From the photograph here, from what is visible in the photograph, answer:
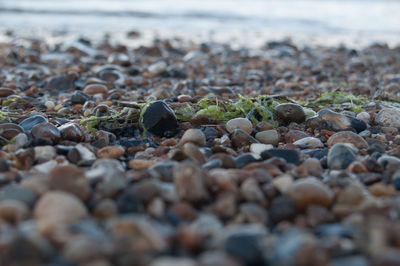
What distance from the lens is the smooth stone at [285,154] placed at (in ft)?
7.32

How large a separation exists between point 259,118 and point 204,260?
1.90m

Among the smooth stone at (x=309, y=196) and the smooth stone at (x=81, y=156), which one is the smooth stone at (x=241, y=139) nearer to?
the smooth stone at (x=81, y=156)

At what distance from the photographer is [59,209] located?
1.45m

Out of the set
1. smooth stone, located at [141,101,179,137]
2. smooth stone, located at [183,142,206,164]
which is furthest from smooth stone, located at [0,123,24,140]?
smooth stone, located at [183,142,206,164]

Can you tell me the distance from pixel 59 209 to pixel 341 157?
4.57 feet

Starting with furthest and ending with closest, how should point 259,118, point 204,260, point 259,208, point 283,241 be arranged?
point 259,118
point 259,208
point 283,241
point 204,260

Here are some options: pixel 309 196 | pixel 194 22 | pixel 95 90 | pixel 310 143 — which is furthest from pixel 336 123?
pixel 194 22

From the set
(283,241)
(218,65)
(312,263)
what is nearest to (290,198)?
(283,241)

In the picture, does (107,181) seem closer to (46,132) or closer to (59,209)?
(59,209)

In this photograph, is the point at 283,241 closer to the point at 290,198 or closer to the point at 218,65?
the point at 290,198

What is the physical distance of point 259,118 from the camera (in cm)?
303

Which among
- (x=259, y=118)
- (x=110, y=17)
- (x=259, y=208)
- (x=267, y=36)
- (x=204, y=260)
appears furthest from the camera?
(x=110, y=17)

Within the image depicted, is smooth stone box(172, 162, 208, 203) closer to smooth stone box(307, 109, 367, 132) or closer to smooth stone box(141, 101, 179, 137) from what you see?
smooth stone box(141, 101, 179, 137)

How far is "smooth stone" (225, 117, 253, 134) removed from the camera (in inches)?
108
